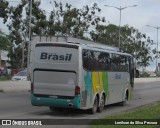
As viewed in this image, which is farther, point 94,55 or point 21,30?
point 21,30

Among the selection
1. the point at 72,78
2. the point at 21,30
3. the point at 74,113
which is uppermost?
the point at 21,30

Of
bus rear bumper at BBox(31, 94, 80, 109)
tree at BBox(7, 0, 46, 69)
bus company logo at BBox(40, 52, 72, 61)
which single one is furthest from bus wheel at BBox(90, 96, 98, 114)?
tree at BBox(7, 0, 46, 69)

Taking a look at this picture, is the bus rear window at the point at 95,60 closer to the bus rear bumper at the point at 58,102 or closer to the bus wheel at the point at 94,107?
the bus wheel at the point at 94,107

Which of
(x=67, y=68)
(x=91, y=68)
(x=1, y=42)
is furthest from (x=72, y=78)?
(x=1, y=42)

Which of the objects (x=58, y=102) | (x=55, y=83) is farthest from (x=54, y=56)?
(x=58, y=102)

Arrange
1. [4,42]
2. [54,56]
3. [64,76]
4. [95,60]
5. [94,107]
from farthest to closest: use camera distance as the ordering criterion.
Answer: [4,42] → [95,60] → [94,107] → [54,56] → [64,76]

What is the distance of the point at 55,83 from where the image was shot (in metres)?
19.0

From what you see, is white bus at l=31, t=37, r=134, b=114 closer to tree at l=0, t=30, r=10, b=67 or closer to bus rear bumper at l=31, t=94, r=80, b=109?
bus rear bumper at l=31, t=94, r=80, b=109

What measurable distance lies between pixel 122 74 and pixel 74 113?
5509 mm

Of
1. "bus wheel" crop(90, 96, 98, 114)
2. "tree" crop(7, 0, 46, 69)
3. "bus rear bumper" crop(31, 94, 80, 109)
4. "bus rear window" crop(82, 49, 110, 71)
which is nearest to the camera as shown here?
"bus rear bumper" crop(31, 94, 80, 109)

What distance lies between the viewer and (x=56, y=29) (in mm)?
68688

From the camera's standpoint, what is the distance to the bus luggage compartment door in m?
18.9

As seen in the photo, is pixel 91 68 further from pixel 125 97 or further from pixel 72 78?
pixel 125 97

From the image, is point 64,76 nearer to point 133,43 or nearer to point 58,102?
point 58,102
